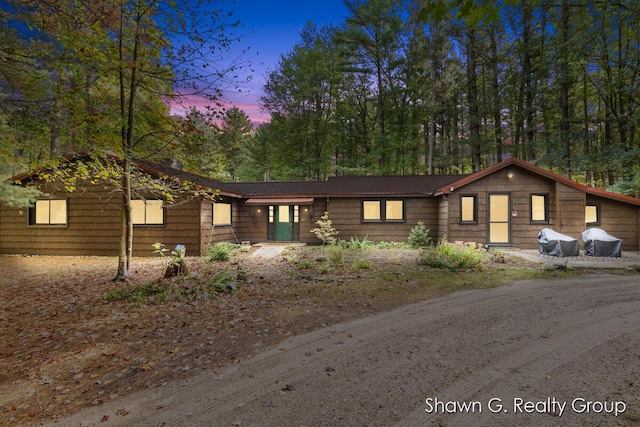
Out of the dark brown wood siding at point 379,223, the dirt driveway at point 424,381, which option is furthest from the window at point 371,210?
the dirt driveway at point 424,381

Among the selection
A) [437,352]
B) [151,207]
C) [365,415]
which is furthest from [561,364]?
[151,207]

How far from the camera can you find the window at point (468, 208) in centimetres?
1245

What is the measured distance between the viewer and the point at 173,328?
4395mm

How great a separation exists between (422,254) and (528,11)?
1734cm

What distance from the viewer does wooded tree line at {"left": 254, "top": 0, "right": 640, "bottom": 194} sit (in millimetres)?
14742

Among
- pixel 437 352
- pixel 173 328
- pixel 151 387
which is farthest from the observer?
pixel 173 328

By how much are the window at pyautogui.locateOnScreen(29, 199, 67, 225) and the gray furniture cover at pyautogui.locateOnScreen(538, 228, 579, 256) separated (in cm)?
1867

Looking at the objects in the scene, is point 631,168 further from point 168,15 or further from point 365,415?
point 168,15

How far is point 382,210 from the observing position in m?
14.0

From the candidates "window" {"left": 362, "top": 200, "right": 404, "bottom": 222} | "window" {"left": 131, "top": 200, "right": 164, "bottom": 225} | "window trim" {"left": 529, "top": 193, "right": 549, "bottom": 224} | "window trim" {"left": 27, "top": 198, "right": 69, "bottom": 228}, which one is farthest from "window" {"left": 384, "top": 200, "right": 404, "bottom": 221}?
"window trim" {"left": 27, "top": 198, "right": 69, "bottom": 228}

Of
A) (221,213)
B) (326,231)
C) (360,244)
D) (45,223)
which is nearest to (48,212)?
(45,223)

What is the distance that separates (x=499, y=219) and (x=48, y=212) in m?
18.7

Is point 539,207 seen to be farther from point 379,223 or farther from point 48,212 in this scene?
point 48,212

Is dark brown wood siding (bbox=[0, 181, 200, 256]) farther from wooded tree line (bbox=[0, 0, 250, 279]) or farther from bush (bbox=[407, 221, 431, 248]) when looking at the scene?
bush (bbox=[407, 221, 431, 248])
